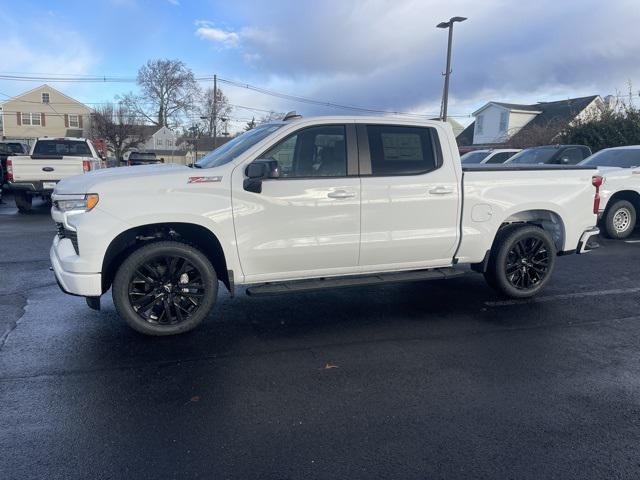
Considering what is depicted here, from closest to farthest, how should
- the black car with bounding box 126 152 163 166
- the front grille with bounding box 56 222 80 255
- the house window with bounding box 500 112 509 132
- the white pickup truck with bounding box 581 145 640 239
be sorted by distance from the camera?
the front grille with bounding box 56 222 80 255 < the white pickup truck with bounding box 581 145 640 239 < the black car with bounding box 126 152 163 166 < the house window with bounding box 500 112 509 132

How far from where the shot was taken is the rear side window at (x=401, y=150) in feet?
16.5

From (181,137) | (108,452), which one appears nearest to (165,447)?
(108,452)

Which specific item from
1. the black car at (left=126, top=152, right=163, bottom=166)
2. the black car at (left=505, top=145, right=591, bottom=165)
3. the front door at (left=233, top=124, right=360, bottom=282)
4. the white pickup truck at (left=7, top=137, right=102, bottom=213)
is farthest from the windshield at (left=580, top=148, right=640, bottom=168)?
the black car at (left=126, top=152, right=163, bottom=166)

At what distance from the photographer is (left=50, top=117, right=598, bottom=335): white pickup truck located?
433 cm

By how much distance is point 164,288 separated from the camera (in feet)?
14.9

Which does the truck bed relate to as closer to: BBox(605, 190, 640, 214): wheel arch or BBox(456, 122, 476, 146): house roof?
BBox(605, 190, 640, 214): wheel arch

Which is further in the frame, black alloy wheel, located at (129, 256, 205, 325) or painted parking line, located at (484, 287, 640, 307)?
painted parking line, located at (484, 287, 640, 307)

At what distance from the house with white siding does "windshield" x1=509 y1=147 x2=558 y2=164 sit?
187ft

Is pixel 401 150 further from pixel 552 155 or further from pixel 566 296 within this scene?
pixel 552 155

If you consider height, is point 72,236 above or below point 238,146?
below

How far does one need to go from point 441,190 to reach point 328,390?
254 centimetres

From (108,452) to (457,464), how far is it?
6.52 ft

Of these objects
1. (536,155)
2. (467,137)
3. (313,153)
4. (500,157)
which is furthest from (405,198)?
(467,137)

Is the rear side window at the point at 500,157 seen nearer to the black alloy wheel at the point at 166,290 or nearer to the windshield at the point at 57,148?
the windshield at the point at 57,148
